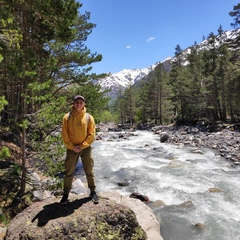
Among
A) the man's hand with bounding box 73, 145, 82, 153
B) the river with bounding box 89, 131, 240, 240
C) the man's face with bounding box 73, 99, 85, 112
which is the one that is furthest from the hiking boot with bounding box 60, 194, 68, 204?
the river with bounding box 89, 131, 240, 240

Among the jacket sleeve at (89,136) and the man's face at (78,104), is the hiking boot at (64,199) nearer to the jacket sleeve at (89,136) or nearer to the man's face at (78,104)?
the jacket sleeve at (89,136)

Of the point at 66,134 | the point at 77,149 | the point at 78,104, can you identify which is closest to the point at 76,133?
the point at 66,134

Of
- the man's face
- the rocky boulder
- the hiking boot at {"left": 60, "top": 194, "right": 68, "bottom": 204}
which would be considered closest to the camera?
the rocky boulder

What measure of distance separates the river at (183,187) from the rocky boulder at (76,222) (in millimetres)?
3043

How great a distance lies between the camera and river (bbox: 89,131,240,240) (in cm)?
823

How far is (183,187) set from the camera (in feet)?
39.5

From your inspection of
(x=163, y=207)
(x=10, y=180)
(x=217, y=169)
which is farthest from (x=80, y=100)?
(x=217, y=169)

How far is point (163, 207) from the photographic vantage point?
988cm

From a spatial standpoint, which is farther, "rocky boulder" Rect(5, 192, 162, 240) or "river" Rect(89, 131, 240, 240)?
"river" Rect(89, 131, 240, 240)

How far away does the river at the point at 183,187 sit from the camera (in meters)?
8.23

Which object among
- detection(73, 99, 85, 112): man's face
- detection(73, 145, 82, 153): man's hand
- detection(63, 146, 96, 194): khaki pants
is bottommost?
detection(63, 146, 96, 194): khaki pants

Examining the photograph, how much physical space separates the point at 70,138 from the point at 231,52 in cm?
4080

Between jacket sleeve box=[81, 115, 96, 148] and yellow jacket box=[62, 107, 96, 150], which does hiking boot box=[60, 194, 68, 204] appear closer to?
yellow jacket box=[62, 107, 96, 150]

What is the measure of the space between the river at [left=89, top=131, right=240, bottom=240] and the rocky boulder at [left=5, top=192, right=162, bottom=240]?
3.04 metres
